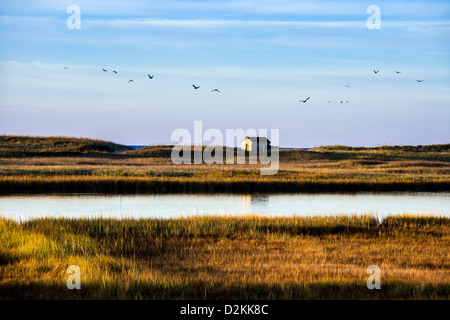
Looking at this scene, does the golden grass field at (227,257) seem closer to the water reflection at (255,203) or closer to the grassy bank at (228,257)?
the grassy bank at (228,257)

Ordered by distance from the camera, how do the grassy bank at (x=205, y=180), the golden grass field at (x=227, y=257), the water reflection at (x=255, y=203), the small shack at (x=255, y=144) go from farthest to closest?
the small shack at (x=255, y=144)
the grassy bank at (x=205, y=180)
the water reflection at (x=255, y=203)
the golden grass field at (x=227, y=257)

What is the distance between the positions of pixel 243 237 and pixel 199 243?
5.85 ft

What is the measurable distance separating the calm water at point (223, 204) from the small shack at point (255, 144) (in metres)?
52.8

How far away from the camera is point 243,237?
17422 millimetres

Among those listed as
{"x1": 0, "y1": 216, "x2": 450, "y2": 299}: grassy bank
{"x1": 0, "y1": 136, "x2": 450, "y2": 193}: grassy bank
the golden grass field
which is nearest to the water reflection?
{"x1": 0, "y1": 136, "x2": 450, "y2": 193}: grassy bank

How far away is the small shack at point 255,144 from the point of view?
90.0 metres

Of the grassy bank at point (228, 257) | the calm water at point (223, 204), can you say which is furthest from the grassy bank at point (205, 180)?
the grassy bank at point (228, 257)

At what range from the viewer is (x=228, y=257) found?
44.8ft

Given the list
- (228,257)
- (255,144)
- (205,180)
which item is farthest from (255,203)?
(255,144)

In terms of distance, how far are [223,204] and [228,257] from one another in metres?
16.9

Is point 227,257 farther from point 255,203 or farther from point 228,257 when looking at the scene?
point 255,203
